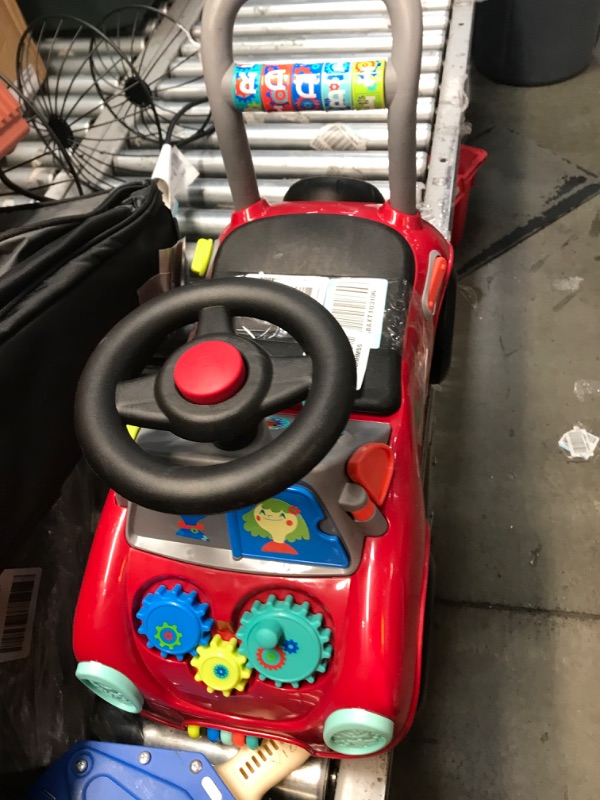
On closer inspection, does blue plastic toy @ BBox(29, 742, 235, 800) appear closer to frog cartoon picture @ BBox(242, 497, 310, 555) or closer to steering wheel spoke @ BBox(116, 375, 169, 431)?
frog cartoon picture @ BBox(242, 497, 310, 555)

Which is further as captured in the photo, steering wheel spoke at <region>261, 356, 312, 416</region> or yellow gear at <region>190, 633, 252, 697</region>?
yellow gear at <region>190, 633, 252, 697</region>

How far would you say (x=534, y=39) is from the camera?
1.86 metres

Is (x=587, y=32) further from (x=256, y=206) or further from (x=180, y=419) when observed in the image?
(x=180, y=419)

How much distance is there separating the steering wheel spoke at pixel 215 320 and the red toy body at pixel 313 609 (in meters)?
0.24

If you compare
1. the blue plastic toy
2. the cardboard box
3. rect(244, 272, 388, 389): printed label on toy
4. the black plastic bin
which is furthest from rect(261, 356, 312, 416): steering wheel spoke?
the black plastic bin

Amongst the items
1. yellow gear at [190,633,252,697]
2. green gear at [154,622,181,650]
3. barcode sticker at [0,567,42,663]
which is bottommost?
barcode sticker at [0,567,42,663]

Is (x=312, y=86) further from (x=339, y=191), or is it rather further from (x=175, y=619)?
(x=175, y=619)

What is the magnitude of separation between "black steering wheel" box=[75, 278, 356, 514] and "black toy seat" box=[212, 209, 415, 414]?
0.97 feet

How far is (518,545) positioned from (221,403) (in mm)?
880

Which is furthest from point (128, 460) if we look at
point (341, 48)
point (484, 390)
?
point (341, 48)

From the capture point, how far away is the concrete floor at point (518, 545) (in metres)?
0.97

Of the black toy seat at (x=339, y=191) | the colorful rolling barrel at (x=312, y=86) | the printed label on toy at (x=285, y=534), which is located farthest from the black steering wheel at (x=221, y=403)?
the black toy seat at (x=339, y=191)

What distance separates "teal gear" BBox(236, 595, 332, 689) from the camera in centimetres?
62

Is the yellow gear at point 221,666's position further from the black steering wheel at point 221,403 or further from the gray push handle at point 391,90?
the gray push handle at point 391,90
